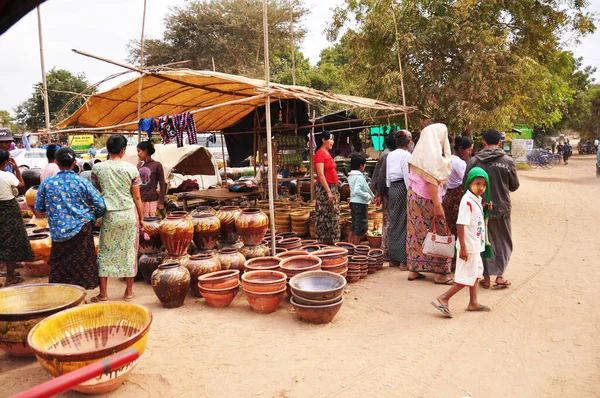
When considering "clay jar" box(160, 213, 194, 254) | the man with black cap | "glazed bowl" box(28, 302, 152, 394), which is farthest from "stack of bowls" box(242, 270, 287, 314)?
the man with black cap

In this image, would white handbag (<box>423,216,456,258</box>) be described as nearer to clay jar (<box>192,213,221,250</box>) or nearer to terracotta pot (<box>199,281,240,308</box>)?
terracotta pot (<box>199,281,240,308</box>)

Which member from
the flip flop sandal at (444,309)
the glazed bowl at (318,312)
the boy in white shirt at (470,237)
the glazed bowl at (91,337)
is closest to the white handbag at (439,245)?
the boy in white shirt at (470,237)

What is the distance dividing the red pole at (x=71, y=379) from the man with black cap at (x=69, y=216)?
→ 302cm

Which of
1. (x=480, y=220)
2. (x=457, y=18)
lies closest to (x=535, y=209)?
(x=457, y=18)

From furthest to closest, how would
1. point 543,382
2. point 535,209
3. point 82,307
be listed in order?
point 535,209, point 82,307, point 543,382

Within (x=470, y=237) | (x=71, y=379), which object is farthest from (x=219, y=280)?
(x=71, y=379)

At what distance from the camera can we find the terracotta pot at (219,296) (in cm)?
430

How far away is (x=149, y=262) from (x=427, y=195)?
3.47 meters

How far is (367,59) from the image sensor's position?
10.8 metres

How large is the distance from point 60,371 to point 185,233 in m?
2.30

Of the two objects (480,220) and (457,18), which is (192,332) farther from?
(457,18)

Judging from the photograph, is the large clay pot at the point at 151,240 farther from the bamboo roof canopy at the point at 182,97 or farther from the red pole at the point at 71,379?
the red pole at the point at 71,379

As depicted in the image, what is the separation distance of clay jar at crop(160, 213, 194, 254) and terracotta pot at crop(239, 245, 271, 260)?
2.36 feet

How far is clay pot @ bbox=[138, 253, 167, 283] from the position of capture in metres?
5.08
